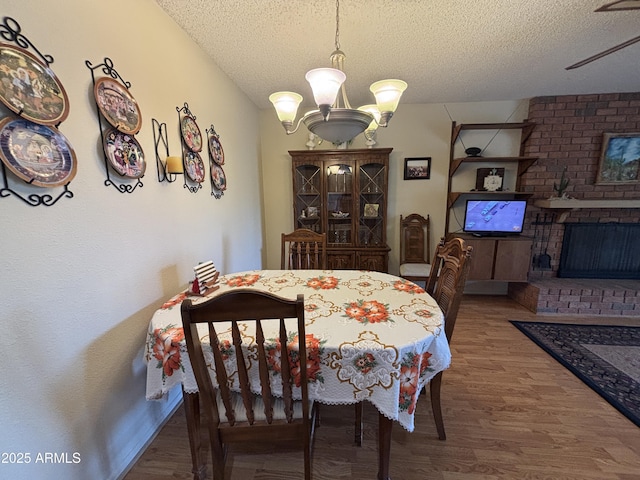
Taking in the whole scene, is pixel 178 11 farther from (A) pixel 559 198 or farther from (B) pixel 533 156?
(A) pixel 559 198

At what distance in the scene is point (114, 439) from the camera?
123 centimetres

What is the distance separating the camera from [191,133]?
1.79 metres

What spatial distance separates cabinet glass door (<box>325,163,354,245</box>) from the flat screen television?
4.67ft

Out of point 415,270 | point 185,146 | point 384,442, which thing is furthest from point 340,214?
point 384,442

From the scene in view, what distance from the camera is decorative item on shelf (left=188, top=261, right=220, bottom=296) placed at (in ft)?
4.66

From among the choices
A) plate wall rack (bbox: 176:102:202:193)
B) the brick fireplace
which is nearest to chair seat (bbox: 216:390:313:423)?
plate wall rack (bbox: 176:102:202:193)

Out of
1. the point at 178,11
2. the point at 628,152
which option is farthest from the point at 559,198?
the point at 178,11

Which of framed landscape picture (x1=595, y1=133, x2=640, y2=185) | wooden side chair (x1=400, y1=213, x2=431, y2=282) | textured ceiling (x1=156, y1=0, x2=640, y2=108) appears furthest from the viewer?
wooden side chair (x1=400, y1=213, x2=431, y2=282)

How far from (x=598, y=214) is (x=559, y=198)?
63 centimetres

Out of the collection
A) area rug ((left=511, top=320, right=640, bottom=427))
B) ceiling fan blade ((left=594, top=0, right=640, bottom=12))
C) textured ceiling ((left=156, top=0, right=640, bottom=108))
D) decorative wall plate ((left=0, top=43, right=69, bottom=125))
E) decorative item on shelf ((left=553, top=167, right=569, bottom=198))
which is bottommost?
area rug ((left=511, top=320, right=640, bottom=427))

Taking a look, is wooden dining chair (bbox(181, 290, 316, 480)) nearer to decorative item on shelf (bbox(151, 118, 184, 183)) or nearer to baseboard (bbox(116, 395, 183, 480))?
baseboard (bbox(116, 395, 183, 480))

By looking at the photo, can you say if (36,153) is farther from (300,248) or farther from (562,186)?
(562,186)

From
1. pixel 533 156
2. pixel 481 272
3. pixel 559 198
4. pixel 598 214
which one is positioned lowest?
pixel 481 272

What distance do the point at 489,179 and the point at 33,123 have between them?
3796mm
